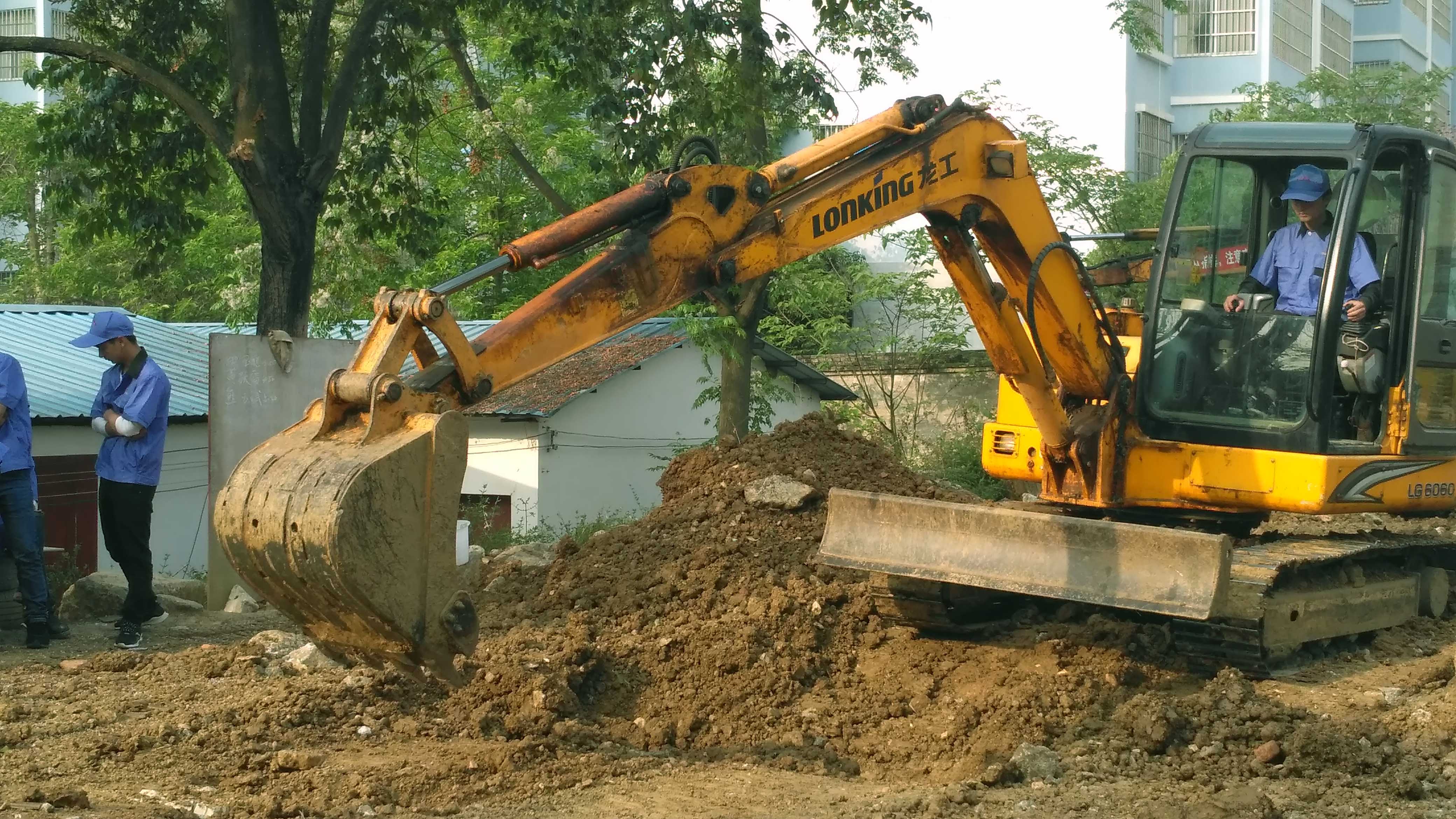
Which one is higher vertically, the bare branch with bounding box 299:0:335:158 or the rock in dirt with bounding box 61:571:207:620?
the bare branch with bounding box 299:0:335:158

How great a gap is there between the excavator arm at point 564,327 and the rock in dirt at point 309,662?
2355 mm

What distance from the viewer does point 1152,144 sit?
2584cm

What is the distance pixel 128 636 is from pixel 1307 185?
6761 mm

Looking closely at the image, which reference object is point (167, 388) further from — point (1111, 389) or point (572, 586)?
point (1111, 389)

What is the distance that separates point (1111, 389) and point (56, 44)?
24.9 ft

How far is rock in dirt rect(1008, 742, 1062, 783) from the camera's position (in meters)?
5.88

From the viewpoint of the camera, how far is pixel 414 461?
4.72 meters

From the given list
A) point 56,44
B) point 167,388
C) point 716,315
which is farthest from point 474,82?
point 167,388

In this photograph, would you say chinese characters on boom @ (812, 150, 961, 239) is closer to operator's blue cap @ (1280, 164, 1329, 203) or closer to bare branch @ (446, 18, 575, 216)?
operator's blue cap @ (1280, 164, 1329, 203)

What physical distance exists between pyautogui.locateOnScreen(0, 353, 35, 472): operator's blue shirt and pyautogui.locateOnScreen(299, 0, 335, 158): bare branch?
318cm

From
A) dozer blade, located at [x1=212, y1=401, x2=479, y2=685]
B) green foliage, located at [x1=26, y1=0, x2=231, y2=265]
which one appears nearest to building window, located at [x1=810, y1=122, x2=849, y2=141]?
green foliage, located at [x1=26, y1=0, x2=231, y2=265]

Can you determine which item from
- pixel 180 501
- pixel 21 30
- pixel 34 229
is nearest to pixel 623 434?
pixel 180 501

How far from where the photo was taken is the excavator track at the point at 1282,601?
6961mm

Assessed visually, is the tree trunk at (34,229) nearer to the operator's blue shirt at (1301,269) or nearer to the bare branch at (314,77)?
the bare branch at (314,77)
